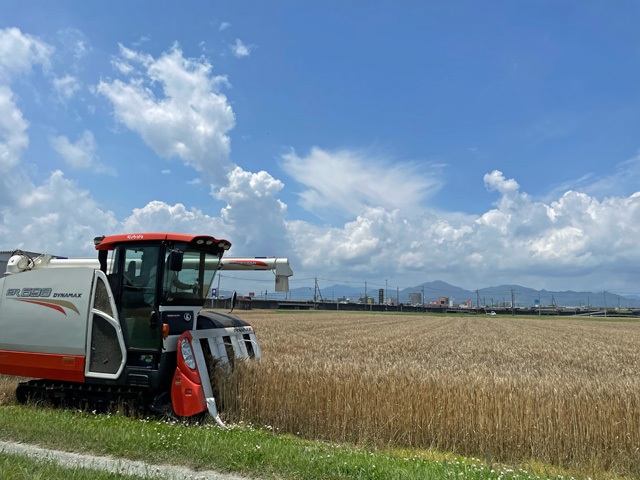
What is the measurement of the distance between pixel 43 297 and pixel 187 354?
325cm

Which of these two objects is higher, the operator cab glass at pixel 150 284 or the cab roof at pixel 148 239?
the cab roof at pixel 148 239

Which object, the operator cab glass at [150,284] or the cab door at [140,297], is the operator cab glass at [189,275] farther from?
the cab door at [140,297]

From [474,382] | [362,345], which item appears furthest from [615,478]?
[362,345]

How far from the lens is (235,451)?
5758mm

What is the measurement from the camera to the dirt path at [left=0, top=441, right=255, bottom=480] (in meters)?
5.14

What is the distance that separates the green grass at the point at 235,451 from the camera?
5.28 metres

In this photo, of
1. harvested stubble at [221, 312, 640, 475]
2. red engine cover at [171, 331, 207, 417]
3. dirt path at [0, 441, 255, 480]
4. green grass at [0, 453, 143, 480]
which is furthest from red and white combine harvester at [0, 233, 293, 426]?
green grass at [0, 453, 143, 480]

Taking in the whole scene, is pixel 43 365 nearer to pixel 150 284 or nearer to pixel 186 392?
pixel 150 284

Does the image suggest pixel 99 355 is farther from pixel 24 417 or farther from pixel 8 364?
pixel 8 364

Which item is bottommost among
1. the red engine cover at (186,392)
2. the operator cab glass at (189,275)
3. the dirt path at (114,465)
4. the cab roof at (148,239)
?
the dirt path at (114,465)

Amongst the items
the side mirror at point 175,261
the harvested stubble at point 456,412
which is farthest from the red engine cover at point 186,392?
the side mirror at point 175,261

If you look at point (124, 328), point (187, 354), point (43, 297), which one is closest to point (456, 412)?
point (187, 354)

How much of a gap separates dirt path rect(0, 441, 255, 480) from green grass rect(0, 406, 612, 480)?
13 cm

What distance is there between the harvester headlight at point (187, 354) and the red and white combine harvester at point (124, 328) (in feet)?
0.05
